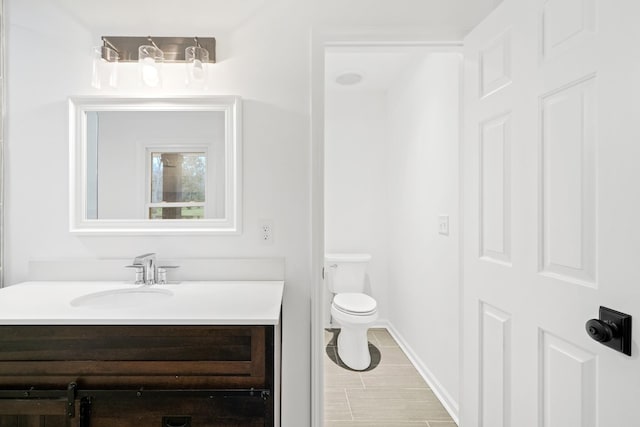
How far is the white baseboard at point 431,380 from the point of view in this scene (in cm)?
193

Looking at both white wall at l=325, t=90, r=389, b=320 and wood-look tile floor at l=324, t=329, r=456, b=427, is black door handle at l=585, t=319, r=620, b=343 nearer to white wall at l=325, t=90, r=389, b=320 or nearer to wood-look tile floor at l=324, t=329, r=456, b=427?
wood-look tile floor at l=324, t=329, r=456, b=427

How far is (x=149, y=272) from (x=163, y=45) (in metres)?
1.06

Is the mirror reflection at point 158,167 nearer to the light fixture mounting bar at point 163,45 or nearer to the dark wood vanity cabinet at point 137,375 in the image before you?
the light fixture mounting bar at point 163,45

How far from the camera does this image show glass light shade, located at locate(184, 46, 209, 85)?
4.91ft

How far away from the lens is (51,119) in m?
1.55

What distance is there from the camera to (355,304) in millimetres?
2576

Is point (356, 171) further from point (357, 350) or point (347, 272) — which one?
point (357, 350)

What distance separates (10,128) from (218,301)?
4.39 ft

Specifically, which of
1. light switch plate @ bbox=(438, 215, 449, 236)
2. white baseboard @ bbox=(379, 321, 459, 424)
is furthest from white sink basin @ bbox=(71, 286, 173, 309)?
white baseboard @ bbox=(379, 321, 459, 424)

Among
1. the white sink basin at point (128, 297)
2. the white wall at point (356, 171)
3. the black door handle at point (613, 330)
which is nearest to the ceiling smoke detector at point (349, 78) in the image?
the white wall at point (356, 171)

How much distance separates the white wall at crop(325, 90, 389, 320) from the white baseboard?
52cm

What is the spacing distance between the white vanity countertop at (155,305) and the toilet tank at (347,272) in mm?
1634

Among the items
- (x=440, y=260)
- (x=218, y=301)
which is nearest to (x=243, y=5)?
(x=218, y=301)

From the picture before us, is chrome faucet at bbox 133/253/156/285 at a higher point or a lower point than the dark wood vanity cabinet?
higher
